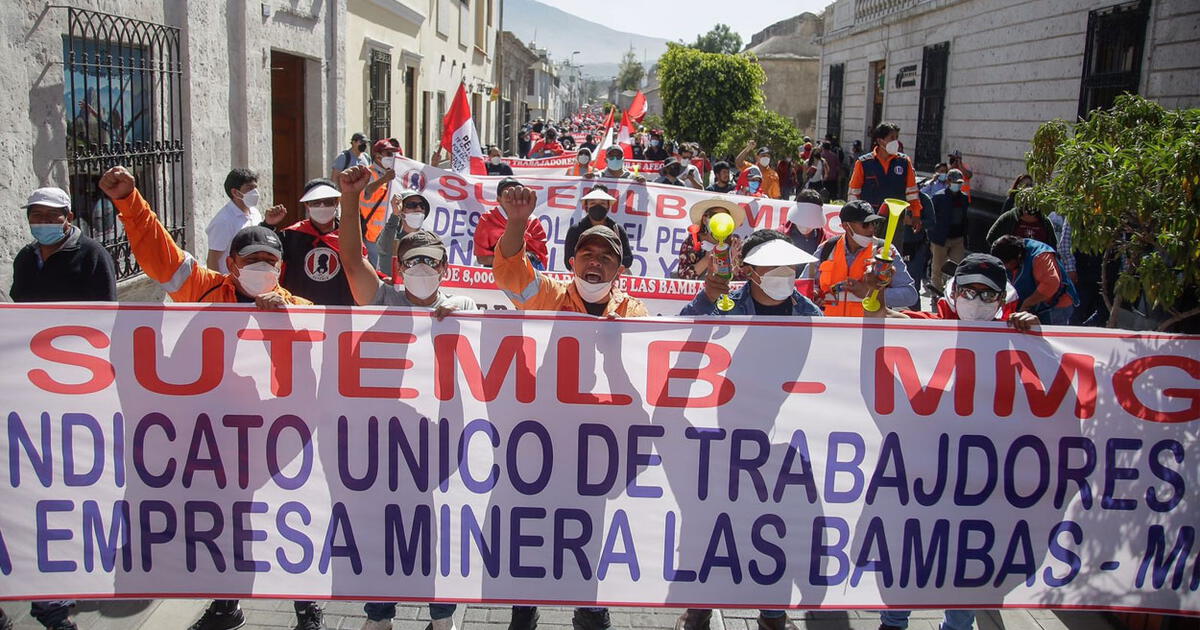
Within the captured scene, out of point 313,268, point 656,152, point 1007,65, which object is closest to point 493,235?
point 313,268

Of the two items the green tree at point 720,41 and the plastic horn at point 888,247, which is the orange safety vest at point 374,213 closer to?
the plastic horn at point 888,247

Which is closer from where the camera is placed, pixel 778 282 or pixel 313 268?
pixel 778 282

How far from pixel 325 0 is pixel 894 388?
34.8 feet

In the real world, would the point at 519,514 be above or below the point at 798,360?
below

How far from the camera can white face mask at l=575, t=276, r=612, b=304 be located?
13.1 ft

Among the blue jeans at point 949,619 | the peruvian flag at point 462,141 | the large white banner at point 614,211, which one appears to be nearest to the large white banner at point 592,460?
the blue jeans at point 949,619

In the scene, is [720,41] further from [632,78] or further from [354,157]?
[354,157]

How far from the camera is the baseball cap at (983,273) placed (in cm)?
390

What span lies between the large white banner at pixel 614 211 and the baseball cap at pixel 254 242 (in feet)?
14.3

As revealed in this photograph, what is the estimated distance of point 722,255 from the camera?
4109mm

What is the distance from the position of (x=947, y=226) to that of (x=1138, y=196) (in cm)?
774

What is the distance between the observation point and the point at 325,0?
12.1 metres

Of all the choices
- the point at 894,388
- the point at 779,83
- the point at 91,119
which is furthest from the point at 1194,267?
the point at 779,83

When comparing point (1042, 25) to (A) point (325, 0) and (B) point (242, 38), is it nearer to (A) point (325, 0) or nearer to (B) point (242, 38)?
(A) point (325, 0)
